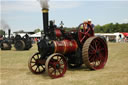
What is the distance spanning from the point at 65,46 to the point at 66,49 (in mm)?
132

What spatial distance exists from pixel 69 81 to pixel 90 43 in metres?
2.01

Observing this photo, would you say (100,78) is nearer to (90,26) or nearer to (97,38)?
(97,38)

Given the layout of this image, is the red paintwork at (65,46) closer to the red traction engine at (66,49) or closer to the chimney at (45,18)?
the red traction engine at (66,49)

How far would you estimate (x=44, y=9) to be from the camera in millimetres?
6008

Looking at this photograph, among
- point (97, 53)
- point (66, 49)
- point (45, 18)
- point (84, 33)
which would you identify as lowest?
point (97, 53)

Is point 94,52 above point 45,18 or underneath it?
underneath

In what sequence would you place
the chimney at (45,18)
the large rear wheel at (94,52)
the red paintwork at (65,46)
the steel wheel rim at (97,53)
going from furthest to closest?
the steel wheel rim at (97,53) → the large rear wheel at (94,52) → the red paintwork at (65,46) → the chimney at (45,18)

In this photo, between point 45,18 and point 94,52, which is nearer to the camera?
point 45,18

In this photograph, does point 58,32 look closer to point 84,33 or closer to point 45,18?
point 45,18

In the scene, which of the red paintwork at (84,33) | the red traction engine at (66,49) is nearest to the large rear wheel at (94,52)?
the red traction engine at (66,49)

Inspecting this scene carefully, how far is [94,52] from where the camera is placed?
280 inches

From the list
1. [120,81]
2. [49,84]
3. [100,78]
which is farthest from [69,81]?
[120,81]

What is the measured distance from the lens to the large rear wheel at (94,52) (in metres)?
6.57

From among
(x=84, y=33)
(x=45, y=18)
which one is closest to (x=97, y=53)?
(x=84, y=33)
